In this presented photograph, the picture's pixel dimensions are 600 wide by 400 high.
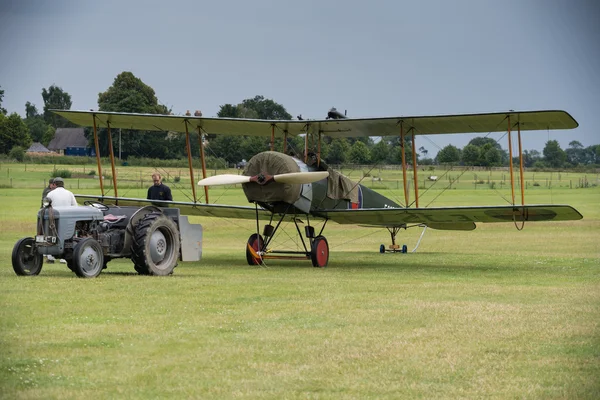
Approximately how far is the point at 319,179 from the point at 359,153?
10180mm

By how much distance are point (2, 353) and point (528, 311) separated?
6.26 m

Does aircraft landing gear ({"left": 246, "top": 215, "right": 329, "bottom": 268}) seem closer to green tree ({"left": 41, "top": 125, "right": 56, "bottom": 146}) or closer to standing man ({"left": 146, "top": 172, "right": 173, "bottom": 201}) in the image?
standing man ({"left": 146, "top": 172, "right": 173, "bottom": 201})

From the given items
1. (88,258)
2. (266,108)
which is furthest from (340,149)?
(266,108)

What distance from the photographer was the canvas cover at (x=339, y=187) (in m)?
19.0

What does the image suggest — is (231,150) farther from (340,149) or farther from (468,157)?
(468,157)

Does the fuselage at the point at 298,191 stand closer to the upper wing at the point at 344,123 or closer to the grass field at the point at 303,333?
the upper wing at the point at 344,123

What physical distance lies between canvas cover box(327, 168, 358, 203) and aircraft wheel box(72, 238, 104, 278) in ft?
21.4

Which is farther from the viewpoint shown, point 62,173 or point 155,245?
point 62,173

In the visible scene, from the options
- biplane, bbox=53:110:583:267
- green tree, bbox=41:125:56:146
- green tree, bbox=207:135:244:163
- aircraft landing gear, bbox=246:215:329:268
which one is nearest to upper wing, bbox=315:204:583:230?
biplane, bbox=53:110:583:267

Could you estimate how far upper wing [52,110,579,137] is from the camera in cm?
1723

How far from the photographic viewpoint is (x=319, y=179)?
666 inches

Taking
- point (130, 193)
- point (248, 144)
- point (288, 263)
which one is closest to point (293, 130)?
point (288, 263)

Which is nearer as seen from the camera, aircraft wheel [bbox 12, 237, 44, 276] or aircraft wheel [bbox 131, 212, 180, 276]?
aircraft wheel [bbox 12, 237, 44, 276]

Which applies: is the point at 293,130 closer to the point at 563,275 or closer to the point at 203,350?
the point at 563,275
